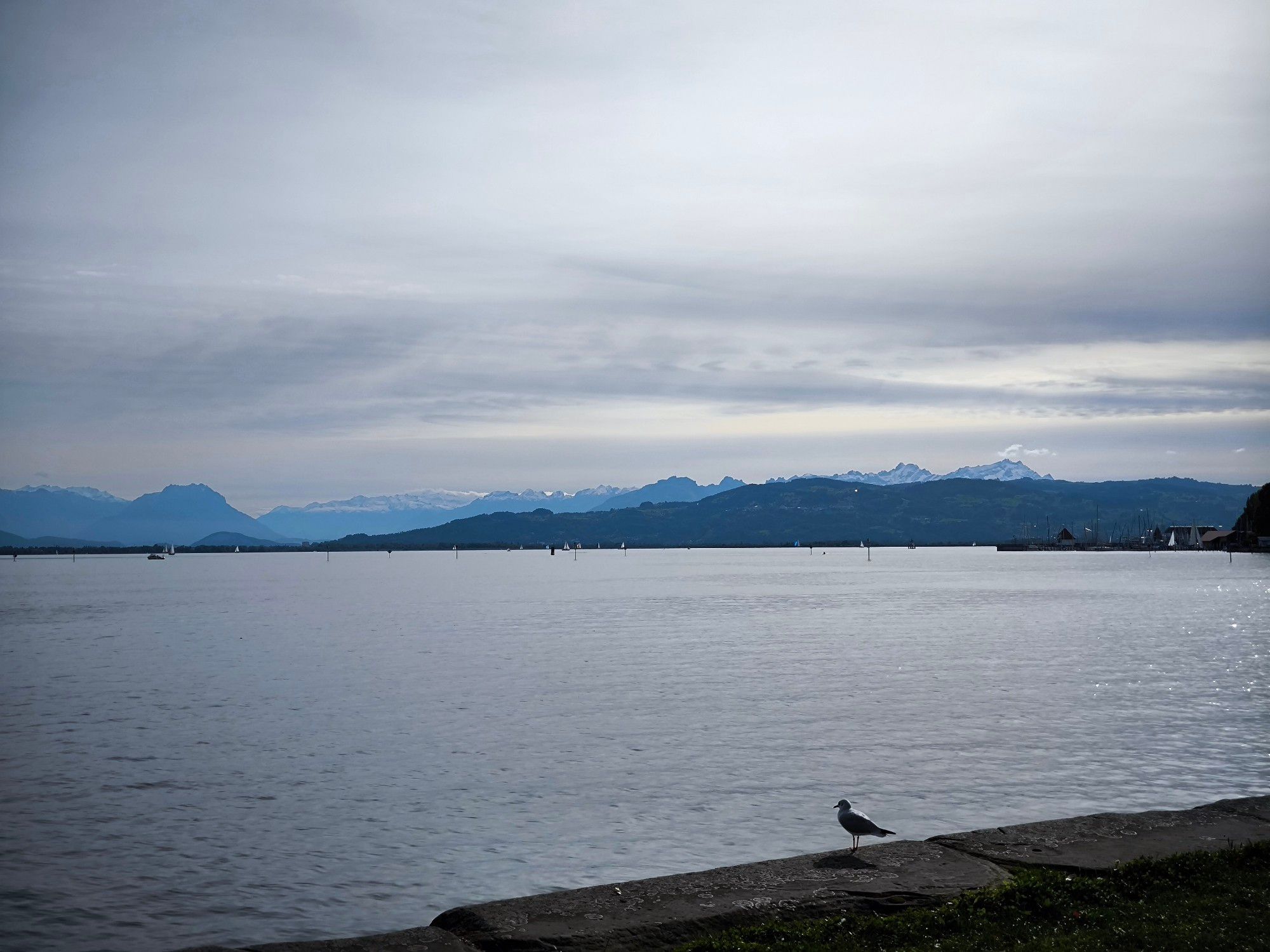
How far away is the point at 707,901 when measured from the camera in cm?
1247

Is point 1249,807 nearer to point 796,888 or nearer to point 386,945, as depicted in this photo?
point 796,888

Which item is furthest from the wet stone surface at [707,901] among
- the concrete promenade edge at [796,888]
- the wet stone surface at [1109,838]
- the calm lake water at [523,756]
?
the calm lake water at [523,756]

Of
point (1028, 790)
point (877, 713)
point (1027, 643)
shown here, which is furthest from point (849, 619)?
point (1028, 790)

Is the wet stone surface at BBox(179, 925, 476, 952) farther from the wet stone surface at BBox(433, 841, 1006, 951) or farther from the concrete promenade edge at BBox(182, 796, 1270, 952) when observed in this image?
the wet stone surface at BBox(433, 841, 1006, 951)

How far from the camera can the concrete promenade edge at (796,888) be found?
11484 millimetres

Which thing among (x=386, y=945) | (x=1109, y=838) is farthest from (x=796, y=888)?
(x=1109, y=838)

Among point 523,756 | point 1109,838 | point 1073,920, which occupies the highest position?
point 1073,920

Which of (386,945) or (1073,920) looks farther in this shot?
(1073,920)

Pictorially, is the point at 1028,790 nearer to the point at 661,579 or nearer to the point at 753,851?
the point at 753,851

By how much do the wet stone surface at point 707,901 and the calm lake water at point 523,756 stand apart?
383cm

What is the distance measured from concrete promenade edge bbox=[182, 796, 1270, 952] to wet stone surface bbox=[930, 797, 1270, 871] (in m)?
0.03

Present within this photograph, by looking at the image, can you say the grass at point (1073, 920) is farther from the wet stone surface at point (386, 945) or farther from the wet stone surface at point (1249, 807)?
the wet stone surface at point (1249, 807)

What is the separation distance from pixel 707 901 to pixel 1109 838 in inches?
243

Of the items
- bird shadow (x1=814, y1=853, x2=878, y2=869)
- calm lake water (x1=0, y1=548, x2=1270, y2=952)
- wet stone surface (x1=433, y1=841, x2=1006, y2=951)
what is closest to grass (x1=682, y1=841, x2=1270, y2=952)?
wet stone surface (x1=433, y1=841, x2=1006, y2=951)
